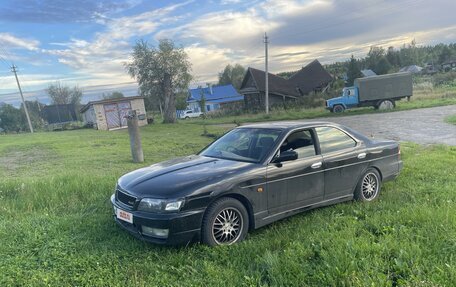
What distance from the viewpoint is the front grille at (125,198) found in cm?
422

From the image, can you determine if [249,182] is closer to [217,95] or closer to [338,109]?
[338,109]

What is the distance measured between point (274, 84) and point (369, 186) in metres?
46.2

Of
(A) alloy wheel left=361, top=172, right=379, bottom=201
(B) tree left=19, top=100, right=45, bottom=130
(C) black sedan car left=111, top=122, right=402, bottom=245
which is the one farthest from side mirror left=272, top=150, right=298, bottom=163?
(B) tree left=19, top=100, right=45, bottom=130

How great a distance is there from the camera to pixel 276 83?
5159cm

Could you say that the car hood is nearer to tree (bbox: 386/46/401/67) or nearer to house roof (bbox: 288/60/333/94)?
house roof (bbox: 288/60/333/94)

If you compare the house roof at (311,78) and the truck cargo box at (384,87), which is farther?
the house roof at (311,78)

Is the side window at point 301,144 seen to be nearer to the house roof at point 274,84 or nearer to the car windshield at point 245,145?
the car windshield at point 245,145

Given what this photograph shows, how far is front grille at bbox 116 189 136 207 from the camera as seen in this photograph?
4223 mm

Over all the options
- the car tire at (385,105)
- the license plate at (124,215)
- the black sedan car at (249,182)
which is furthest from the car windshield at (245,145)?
the car tire at (385,105)

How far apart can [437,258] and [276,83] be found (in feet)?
162

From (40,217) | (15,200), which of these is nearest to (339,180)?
(40,217)

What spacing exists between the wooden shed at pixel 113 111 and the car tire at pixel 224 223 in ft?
115

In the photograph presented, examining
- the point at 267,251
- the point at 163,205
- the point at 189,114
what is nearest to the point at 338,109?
the point at 189,114

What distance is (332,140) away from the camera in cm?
554
